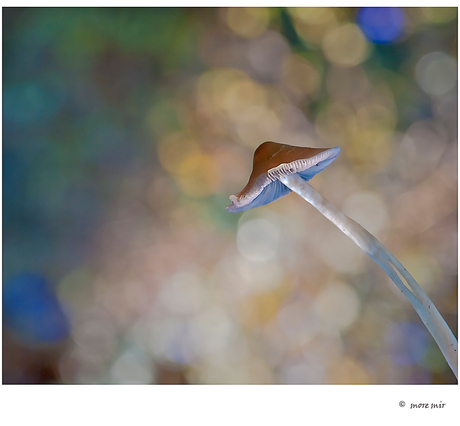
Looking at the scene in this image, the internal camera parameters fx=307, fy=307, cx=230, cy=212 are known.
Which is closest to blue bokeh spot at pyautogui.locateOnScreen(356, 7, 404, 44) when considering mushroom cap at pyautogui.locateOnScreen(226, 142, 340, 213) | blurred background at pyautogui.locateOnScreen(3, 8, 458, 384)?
blurred background at pyautogui.locateOnScreen(3, 8, 458, 384)

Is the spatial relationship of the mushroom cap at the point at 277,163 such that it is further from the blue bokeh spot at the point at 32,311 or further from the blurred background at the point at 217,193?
the blue bokeh spot at the point at 32,311

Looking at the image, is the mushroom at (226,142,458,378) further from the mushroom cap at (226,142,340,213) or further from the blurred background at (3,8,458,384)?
the blurred background at (3,8,458,384)

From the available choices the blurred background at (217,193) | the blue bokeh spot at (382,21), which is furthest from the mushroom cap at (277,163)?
the blue bokeh spot at (382,21)

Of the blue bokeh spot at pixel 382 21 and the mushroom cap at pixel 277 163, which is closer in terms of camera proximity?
the mushroom cap at pixel 277 163

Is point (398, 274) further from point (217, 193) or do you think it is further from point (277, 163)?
point (217, 193)

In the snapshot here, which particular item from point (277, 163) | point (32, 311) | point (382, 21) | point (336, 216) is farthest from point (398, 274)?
point (32, 311)

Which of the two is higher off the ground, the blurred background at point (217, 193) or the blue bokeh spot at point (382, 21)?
the blue bokeh spot at point (382, 21)

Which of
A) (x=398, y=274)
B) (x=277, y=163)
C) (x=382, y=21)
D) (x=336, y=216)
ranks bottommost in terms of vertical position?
(x=398, y=274)
